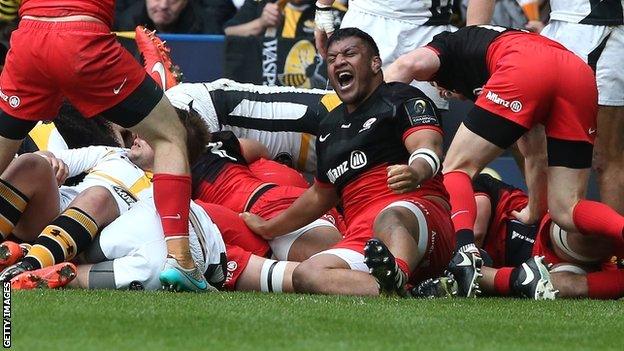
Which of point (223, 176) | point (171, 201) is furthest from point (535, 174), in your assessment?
point (171, 201)

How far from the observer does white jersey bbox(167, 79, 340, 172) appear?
30.4 feet

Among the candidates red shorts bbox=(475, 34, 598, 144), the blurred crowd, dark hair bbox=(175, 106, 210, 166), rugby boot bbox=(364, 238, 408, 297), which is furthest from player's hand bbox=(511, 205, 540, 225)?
the blurred crowd

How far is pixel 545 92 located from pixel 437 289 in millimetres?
1214

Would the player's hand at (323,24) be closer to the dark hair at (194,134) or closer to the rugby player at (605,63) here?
the rugby player at (605,63)

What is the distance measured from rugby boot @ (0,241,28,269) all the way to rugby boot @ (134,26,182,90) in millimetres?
2799

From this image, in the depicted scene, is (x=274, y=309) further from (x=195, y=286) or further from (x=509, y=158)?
(x=509, y=158)

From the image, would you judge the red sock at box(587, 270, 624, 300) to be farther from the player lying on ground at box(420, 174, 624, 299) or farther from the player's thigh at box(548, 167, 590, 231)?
the player's thigh at box(548, 167, 590, 231)

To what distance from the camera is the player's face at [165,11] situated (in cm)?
1200

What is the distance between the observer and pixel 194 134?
25.5ft

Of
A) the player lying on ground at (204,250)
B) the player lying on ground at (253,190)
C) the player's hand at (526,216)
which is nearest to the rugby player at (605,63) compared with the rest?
the player's hand at (526,216)

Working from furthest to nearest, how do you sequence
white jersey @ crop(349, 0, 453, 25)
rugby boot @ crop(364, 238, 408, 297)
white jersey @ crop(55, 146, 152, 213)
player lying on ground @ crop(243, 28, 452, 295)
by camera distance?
white jersey @ crop(349, 0, 453, 25) < white jersey @ crop(55, 146, 152, 213) < player lying on ground @ crop(243, 28, 452, 295) < rugby boot @ crop(364, 238, 408, 297)

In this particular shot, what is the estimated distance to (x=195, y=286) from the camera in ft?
22.9

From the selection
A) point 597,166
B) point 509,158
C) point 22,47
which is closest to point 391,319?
point 22,47

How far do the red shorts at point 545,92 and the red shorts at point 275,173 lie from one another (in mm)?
1619
